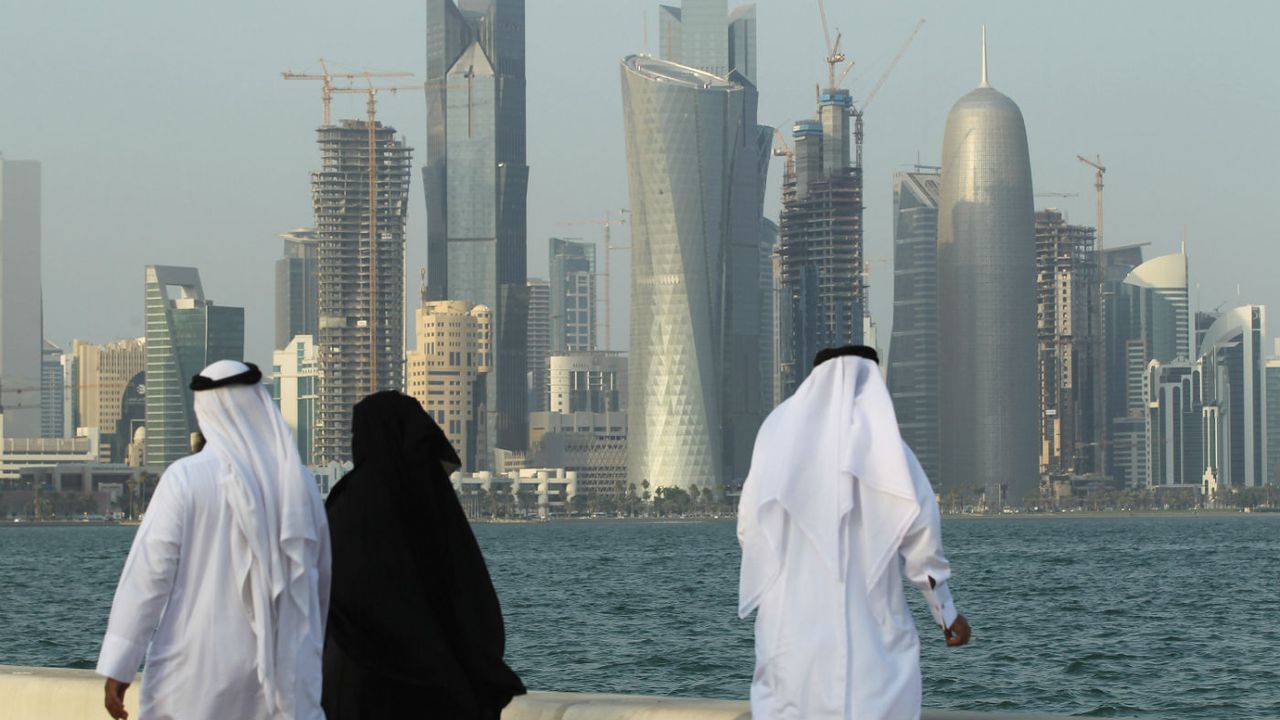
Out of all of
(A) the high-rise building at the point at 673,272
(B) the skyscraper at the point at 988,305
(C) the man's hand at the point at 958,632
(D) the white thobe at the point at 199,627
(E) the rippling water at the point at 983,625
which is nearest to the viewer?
(D) the white thobe at the point at 199,627

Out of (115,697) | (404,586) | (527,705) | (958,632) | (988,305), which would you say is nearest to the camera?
(115,697)

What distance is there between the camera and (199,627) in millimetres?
5488

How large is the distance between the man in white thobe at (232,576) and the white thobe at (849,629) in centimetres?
141

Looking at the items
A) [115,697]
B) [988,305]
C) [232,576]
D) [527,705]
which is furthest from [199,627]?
[988,305]

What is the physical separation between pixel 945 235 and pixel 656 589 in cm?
13558

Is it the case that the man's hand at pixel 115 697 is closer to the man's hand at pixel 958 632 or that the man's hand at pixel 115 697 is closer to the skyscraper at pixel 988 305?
the man's hand at pixel 958 632

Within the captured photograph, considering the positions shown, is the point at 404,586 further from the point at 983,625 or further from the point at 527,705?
the point at 983,625

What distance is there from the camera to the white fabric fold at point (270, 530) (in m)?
5.49

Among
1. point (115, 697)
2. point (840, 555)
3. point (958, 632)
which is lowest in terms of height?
point (115, 697)

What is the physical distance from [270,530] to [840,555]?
174 cm

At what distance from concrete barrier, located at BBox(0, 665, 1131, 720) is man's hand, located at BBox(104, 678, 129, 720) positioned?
1.49m

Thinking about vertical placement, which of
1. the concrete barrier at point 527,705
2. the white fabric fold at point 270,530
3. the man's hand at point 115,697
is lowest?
the concrete barrier at point 527,705

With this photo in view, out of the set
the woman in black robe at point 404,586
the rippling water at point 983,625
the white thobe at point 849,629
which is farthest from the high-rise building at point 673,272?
the white thobe at point 849,629

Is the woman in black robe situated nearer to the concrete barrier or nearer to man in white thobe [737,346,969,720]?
man in white thobe [737,346,969,720]
